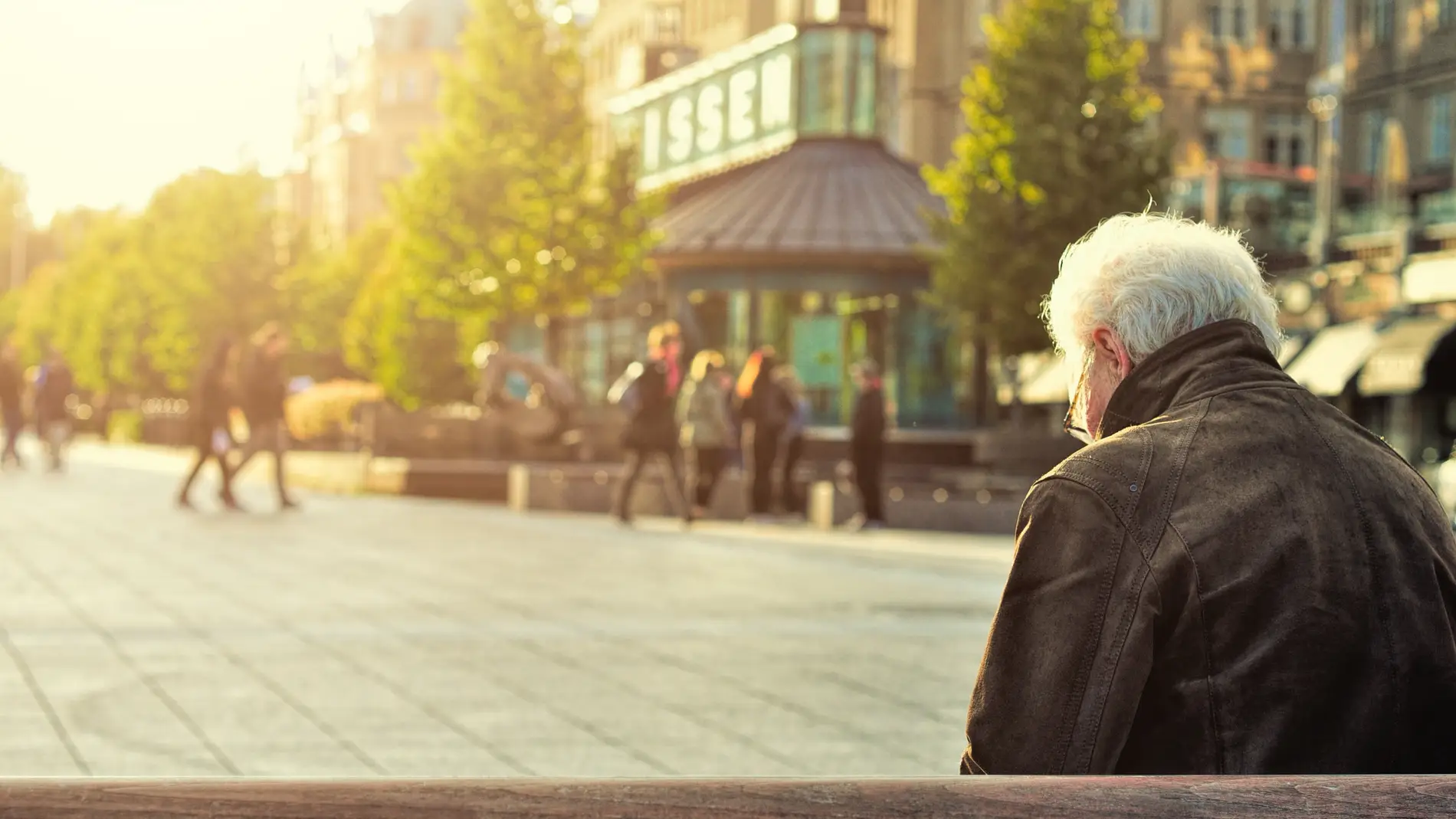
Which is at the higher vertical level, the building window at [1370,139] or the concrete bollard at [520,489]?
the building window at [1370,139]

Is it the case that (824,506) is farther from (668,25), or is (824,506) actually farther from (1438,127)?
(668,25)

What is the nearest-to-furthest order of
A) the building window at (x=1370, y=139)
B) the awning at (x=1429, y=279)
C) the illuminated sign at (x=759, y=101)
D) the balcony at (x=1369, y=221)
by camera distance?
the awning at (x=1429, y=279) → the balcony at (x=1369, y=221) → the illuminated sign at (x=759, y=101) → the building window at (x=1370, y=139)

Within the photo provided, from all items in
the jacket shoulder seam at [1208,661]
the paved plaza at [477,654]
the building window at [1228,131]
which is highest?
the building window at [1228,131]

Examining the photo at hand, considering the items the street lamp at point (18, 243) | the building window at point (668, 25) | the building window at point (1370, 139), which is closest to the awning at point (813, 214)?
the building window at point (1370, 139)

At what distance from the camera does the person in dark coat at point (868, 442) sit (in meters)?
23.0

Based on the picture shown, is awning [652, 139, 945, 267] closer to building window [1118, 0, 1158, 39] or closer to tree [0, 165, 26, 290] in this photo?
building window [1118, 0, 1158, 39]

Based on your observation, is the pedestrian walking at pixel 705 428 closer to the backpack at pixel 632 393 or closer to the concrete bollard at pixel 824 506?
the backpack at pixel 632 393

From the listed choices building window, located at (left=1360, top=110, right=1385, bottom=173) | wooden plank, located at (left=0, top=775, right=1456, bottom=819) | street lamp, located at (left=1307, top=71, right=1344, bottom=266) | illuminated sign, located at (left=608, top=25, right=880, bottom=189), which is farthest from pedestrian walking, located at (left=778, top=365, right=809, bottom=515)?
building window, located at (left=1360, top=110, right=1385, bottom=173)

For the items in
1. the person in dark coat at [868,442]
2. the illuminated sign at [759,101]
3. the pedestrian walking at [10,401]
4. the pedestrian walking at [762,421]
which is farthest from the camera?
the illuminated sign at [759,101]

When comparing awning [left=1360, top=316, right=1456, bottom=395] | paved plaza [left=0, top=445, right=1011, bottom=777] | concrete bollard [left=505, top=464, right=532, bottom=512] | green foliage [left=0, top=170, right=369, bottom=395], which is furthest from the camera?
green foliage [left=0, top=170, right=369, bottom=395]

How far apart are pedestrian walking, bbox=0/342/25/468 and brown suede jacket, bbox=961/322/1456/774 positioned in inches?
1360

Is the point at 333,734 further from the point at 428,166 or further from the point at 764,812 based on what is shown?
the point at 428,166

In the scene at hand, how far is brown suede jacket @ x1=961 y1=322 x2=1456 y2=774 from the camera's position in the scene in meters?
2.80

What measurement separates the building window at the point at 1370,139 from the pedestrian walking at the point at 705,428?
31361 mm
